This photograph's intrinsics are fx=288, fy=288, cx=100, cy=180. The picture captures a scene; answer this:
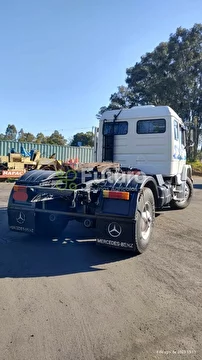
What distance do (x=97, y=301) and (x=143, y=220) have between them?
1.86 meters

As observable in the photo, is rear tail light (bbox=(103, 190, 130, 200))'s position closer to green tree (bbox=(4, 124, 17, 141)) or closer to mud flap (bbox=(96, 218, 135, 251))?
mud flap (bbox=(96, 218, 135, 251))

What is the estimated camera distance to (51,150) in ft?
83.0

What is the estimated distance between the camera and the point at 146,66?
3238cm

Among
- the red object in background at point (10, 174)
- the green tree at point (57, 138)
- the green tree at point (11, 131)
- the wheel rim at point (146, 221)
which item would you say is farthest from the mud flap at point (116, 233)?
the green tree at point (11, 131)

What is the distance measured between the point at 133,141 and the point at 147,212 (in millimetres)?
2913

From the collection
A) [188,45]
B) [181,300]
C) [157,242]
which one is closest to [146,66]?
[188,45]

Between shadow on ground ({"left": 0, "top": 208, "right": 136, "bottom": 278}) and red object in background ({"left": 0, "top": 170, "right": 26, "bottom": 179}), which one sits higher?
red object in background ({"left": 0, "top": 170, "right": 26, "bottom": 179})

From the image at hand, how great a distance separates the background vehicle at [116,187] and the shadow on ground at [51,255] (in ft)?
0.97

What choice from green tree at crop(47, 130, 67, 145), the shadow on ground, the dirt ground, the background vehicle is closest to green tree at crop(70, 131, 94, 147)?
green tree at crop(47, 130, 67, 145)

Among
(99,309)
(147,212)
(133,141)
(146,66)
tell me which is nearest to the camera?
(99,309)

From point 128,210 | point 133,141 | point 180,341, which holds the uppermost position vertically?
point 133,141

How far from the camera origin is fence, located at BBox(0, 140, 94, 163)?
882 inches

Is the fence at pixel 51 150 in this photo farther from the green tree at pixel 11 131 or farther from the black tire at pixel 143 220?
the green tree at pixel 11 131

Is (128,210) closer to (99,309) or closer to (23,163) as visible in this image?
(99,309)
